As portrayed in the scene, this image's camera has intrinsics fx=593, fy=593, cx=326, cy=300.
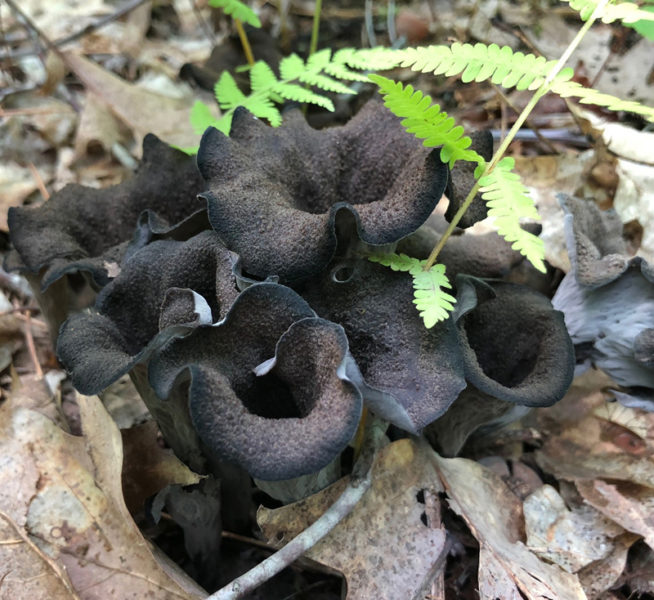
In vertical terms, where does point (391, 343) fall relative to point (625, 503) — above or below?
above

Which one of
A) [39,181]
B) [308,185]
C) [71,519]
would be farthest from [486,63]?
[39,181]

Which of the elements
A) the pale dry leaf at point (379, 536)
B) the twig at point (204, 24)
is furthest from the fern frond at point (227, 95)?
the twig at point (204, 24)

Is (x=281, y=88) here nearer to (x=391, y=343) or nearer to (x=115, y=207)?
(x=115, y=207)

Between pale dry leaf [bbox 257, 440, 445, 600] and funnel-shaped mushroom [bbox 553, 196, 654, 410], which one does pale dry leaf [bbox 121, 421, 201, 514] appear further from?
funnel-shaped mushroom [bbox 553, 196, 654, 410]

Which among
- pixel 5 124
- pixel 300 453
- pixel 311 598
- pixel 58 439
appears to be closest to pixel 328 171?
pixel 300 453

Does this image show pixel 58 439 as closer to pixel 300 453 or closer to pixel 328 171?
pixel 300 453

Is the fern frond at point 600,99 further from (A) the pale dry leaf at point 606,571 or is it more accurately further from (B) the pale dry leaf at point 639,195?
(A) the pale dry leaf at point 606,571

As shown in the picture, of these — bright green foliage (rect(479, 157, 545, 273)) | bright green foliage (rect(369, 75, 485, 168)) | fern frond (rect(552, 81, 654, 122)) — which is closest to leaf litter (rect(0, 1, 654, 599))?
bright green foliage (rect(479, 157, 545, 273))
